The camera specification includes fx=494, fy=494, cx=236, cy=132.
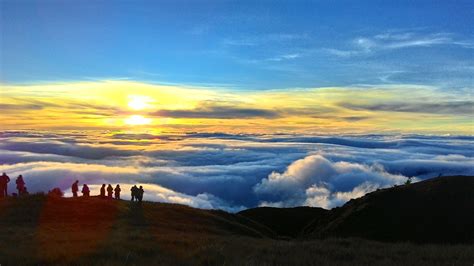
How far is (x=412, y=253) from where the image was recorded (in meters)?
16.3

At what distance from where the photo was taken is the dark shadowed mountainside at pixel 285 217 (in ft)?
194

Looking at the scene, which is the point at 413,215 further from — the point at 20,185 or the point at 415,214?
the point at 20,185

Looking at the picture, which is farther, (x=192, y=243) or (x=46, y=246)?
(x=192, y=243)

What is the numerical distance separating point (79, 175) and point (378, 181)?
353ft

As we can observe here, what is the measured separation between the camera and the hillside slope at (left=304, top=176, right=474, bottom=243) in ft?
122

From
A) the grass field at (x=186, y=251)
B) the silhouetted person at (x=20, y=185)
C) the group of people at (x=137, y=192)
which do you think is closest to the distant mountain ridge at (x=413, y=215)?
the group of people at (x=137, y=192)

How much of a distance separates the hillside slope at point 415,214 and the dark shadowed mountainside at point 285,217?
478 inches

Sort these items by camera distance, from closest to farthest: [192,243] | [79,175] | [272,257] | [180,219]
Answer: [272,257]
[192,243]
[180,219]
[79,175]

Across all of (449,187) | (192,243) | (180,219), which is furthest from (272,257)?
(449,187)

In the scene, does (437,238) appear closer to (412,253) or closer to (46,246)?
(412,253)

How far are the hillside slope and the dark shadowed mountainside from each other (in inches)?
478

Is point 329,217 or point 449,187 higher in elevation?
point 449,187

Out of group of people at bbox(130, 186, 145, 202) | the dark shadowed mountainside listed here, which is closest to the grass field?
group of people at bbox(130, 186, 145, 202)

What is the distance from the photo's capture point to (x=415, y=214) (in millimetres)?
40531
